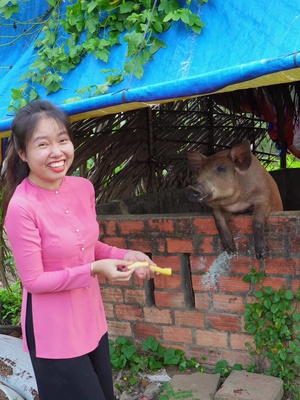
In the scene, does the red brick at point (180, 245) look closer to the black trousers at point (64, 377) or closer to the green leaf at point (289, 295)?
the green leaf at point (289, 295)

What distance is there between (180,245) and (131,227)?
40 cm

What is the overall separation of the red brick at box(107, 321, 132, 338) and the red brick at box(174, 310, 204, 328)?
41 cm

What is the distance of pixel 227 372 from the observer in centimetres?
348

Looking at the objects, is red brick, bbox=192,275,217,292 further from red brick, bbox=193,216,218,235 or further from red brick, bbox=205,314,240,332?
red brick, bbox=193,216,218,235

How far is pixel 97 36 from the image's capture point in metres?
3.09

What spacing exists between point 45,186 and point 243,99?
13.2 feet

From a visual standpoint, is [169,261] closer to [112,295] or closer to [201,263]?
[201,263]

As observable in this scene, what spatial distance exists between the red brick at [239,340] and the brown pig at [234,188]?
0.57 m

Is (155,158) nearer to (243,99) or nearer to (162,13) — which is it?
(243,99)

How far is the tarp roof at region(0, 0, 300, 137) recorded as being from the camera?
2344mm

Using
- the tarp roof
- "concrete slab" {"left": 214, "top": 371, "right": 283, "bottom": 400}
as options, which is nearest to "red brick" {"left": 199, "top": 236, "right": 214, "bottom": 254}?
"concrete slab" {"left": 214, "top": 371, "right": 283, "bottom": 400}

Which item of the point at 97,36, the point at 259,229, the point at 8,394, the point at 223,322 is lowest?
the point at 8,394

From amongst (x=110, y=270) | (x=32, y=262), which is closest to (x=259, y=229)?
(x=110, y=270)

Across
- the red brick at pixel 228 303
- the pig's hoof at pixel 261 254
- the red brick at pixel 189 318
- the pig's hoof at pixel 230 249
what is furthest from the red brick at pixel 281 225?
the red brick at pixel 189 318
